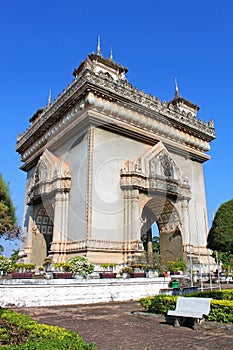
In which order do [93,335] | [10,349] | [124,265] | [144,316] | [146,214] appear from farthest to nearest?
[146,214]
[124,265]
[144,316]
[93,335]
[10,349]

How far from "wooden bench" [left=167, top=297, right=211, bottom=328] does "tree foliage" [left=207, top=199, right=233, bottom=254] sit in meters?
2.26

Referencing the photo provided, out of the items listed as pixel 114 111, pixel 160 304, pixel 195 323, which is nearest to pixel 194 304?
pixel 195 323

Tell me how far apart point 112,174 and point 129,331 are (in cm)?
1438

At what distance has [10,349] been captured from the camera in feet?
12.3

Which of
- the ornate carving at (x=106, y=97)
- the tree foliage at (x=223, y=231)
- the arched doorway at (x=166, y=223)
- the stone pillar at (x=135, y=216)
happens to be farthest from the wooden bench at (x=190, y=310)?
the ornate carving at (x=106, y=97)

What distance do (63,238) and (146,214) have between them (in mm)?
8296

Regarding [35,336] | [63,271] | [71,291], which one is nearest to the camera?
[35,336]

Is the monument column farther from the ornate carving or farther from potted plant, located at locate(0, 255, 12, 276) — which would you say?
potted plant, located at locate(0, 255, 12, 276)

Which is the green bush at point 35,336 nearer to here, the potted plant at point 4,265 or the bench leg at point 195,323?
the bench leg at point 195,323

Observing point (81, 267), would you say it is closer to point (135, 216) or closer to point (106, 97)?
point (135, 216)

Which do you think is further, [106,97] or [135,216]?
[106,97]

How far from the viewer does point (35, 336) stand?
16.6 ft

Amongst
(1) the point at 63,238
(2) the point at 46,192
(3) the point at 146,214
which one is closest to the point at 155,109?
(3) the point at 146,214

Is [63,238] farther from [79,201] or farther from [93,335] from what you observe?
[93,335]
